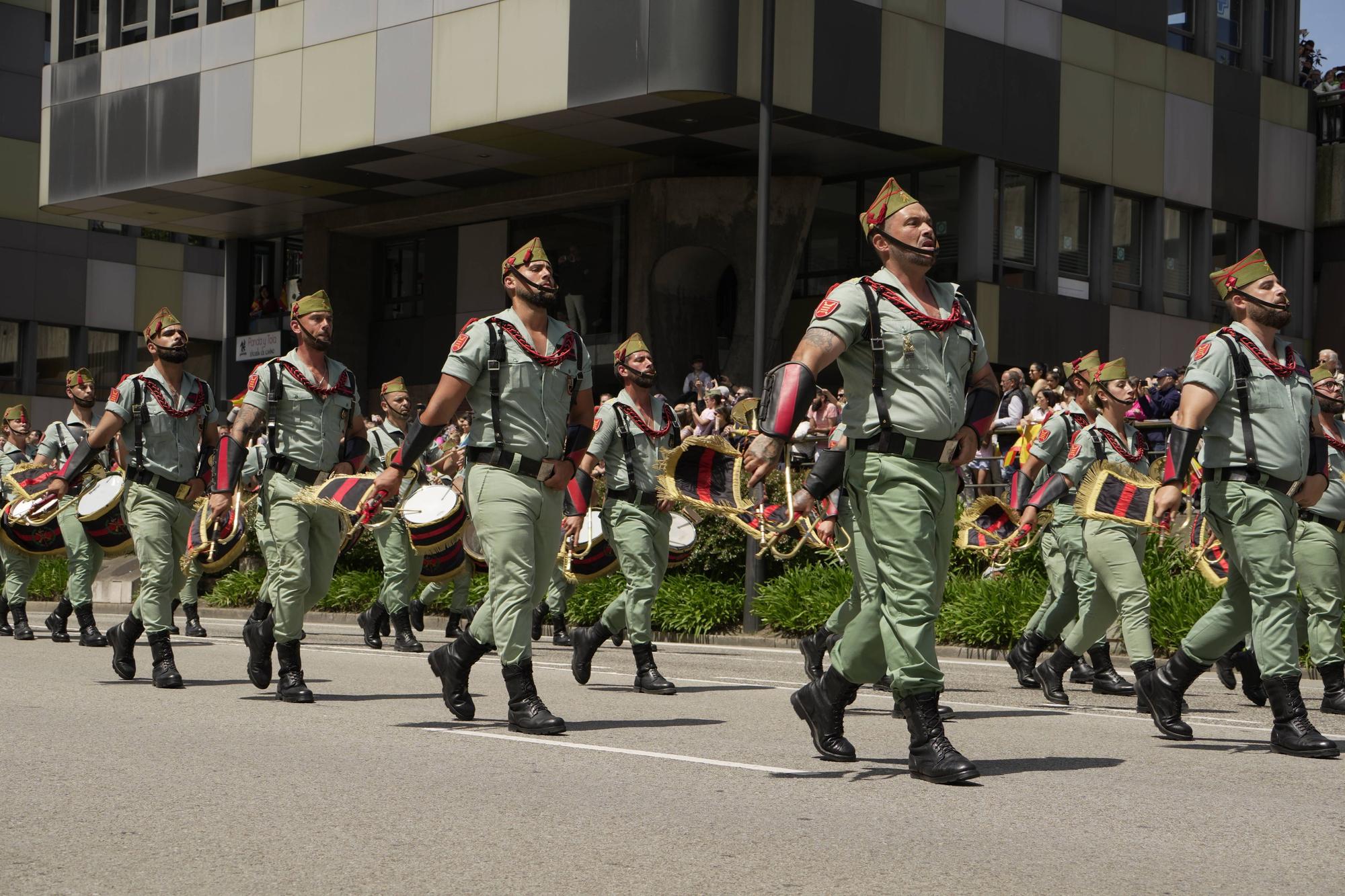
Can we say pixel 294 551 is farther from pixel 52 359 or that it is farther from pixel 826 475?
pixel 52 359

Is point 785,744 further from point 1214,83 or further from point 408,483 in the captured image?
point 1214,83

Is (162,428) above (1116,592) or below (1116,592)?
above

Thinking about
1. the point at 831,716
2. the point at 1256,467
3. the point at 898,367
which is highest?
the point at 898,367

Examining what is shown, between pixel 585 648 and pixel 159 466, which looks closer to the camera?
pixel 159 466

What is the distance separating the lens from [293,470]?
11.1 m

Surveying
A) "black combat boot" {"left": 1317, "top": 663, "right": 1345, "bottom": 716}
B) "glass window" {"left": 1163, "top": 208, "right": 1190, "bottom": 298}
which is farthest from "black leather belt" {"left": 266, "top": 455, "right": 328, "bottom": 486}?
"glass window" {"left": 1163, "top": 208, "right": 1190, "bottom": 298}

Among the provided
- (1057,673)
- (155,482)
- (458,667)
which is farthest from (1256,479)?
(155,482)

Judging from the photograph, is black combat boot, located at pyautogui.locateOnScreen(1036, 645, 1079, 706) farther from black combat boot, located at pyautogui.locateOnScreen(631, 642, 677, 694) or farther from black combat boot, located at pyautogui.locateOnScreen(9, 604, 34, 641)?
black combat boot, located at pyautogui.locateOnScreen(9, 604, 34, 641)

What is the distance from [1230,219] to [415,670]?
25.8 metres

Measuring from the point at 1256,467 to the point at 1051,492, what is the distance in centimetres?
337

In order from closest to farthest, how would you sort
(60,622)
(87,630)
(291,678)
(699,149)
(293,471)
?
1. (291,678)
2. (293,471)
3. (87,630)
4. (60,622)
5. (699,149)

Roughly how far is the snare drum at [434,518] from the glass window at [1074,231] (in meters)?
19.6

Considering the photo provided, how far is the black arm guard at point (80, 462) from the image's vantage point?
12625mm

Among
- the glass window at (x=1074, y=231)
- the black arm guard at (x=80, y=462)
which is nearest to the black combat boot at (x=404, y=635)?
the black arm guard at (x=80, y=462)
